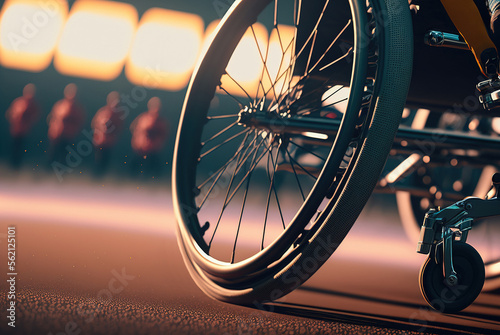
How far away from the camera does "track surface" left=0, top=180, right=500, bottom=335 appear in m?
0.88

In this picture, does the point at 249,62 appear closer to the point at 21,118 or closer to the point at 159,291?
the point at 21,118

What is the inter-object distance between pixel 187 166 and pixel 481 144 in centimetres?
88

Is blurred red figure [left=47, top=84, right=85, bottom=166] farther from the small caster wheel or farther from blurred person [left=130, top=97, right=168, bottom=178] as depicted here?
the small caster wheel

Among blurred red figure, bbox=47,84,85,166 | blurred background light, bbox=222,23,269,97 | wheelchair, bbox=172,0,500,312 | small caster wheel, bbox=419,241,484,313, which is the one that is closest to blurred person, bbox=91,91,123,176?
blurred red figure, bbox=47,84,85,166

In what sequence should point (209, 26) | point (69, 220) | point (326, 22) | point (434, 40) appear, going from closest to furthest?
point (434, 40) → point (326, 22) → point (69, 220) → point (209, 26)

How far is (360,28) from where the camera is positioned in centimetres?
92

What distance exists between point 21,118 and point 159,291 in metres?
2.44

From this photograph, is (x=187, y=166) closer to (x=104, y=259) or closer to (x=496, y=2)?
(x=104, y=259)

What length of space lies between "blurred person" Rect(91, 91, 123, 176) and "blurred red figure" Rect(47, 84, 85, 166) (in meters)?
0.10

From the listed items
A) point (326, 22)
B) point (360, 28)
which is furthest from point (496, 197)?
point (326, 22)

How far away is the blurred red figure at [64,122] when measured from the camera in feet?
10.0

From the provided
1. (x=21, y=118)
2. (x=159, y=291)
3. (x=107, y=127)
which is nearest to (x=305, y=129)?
(x=159, y=291)

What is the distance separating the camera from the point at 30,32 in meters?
3.35

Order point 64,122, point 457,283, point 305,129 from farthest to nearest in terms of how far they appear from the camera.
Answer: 1. point 64,122
2. point 305,129
3. point 457,283
